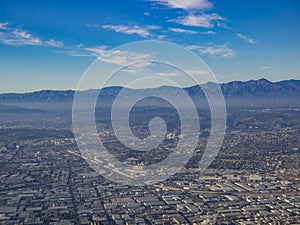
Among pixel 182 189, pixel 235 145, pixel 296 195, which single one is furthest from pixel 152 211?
pixel 235 145

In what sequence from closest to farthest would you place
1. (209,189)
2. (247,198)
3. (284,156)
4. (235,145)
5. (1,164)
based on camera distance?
(247,198) → (209,189) → (1,164) → (284,156) → (235,145)

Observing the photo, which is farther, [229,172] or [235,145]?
[235,145]

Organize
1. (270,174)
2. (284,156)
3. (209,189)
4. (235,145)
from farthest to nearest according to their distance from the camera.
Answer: (235,145) → (284,156) → (270,174) → (209,189)

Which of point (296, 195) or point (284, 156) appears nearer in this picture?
point (296, 195)

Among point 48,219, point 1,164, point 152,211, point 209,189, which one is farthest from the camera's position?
point 1,164

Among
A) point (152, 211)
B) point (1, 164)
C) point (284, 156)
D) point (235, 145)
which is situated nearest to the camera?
point (152, 211)

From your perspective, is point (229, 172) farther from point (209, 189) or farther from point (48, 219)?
point (48, 219)

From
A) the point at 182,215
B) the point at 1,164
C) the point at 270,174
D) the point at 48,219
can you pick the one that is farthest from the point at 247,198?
the point at 1,164

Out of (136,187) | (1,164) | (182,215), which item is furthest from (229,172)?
(1,164)

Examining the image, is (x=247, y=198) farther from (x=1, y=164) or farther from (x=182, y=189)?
(x=1, y=164)
